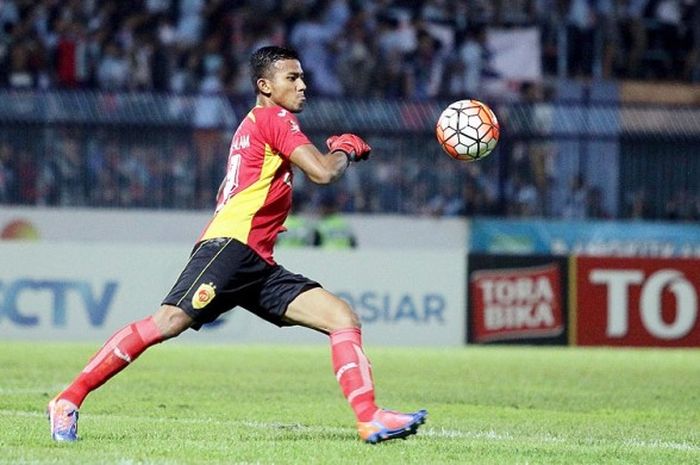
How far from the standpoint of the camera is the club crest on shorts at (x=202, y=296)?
301 inches

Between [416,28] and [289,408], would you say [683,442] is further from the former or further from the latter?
[416,28]

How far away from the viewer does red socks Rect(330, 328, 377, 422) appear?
24.8ft

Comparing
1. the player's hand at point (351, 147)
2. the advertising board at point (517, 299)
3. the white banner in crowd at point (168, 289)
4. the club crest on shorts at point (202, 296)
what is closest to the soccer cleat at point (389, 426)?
the club crest on shorts at point (202, 296)

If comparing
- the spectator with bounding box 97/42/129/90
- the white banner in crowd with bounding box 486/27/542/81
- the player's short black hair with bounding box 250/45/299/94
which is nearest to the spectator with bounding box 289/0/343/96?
the white banner in crowd with bounding box 486/27/542/81

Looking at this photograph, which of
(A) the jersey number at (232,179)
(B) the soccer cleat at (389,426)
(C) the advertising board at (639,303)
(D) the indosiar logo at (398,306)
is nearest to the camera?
(B) the soccer cleat at (389,426)

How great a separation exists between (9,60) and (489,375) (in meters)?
9.94

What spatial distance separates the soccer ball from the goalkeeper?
1.03 meters

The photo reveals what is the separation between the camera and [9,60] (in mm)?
21391

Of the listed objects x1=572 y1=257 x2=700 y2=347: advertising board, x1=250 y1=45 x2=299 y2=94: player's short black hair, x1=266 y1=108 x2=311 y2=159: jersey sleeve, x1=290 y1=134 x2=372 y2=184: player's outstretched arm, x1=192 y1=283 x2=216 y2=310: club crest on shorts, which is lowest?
x1=572 y1=257 x2=700 y2=347: advertising board

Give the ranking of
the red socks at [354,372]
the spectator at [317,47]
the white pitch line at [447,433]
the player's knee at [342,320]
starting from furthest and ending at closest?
the spectator at [317,47], the white pitch line at [447,433], the player's knee at [342,320], the red socks at [354,372]

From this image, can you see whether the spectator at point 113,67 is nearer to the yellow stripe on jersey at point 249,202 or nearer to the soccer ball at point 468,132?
the soccer ball at point 468,132

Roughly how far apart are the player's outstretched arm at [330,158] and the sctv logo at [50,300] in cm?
1094

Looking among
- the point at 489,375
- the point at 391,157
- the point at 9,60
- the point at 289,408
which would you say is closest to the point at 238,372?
the point at 489,375

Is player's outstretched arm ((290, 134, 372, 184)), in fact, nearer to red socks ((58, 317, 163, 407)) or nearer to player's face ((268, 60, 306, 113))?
player's face ((268, 60, 306, 113))
